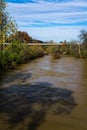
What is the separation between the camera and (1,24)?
954cm

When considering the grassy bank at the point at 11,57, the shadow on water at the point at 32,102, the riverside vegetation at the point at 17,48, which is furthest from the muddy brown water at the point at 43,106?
the grassy bank at the point at 11,57

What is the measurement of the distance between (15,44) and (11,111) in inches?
895

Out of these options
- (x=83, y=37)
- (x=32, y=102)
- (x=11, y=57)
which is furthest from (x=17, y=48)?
(x=32, y=102)

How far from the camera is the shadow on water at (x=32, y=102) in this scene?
10.2 metres

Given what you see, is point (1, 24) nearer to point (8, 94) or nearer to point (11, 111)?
point (11, 111)

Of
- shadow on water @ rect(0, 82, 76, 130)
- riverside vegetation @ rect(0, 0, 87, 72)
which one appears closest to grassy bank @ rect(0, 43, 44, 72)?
riverside vegetation @ rect(0, 0, 87, 72)

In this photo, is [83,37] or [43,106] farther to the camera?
[83,37]

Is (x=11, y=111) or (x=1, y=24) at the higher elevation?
(x=1, y=24)

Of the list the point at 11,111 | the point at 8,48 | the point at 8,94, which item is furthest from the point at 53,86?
the point at 8,48

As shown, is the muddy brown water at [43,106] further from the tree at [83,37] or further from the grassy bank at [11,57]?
the tree at [83,37]

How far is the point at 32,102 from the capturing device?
12.7 m

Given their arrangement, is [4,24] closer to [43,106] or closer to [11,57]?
[43,106]

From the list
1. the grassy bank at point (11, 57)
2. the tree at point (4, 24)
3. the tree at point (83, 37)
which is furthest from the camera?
the tree at point (83, 37)

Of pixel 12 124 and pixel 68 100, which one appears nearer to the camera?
pixel 12 124
